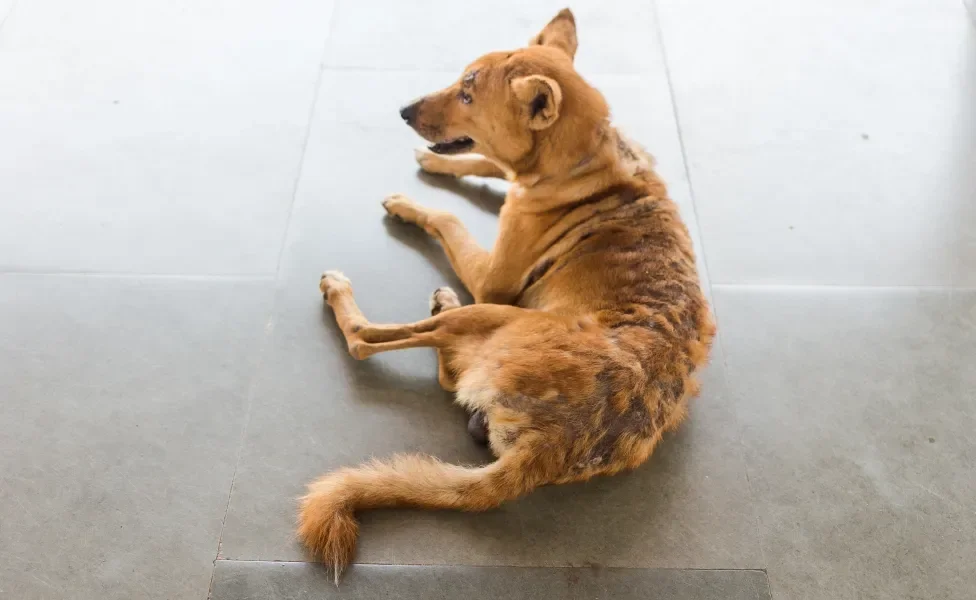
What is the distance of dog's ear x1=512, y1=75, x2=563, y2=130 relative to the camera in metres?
2.59

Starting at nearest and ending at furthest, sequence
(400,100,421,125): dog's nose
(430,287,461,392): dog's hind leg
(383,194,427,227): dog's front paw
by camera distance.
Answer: (430,287,461,392): dog's hind leg < (400,100,421,125): dog's nose < (383,194,427,227): dog's front paw

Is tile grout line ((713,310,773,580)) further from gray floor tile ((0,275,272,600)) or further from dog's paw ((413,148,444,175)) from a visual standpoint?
gray floor tile ((0,275,272,600))

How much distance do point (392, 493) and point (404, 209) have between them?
4.43ft

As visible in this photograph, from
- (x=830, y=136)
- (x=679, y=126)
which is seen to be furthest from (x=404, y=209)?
(x=830, y=136)

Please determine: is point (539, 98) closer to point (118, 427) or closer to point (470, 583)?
point (470, 583)

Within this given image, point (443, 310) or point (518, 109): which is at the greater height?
point (518, 109)

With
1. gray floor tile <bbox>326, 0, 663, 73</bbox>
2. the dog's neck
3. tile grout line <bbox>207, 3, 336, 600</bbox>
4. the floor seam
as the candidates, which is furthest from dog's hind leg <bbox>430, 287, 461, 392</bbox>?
gray floor tile <bbox>326, 0, 663, 73</bbox>

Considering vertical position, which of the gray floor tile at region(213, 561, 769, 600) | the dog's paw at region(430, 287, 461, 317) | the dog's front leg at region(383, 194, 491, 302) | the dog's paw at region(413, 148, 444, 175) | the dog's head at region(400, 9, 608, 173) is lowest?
the gray floor tile at region(213, 561, 769, 600)

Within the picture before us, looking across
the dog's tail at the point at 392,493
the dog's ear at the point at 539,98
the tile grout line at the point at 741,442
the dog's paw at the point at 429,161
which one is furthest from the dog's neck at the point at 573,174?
the dog's tail at the point at 392,493

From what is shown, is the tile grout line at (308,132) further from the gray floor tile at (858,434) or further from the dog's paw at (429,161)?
the gray floor tile at (858,434)

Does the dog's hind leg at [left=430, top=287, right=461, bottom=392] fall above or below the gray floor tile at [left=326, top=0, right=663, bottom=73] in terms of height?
below

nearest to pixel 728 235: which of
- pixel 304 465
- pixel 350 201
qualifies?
pixel 350 201

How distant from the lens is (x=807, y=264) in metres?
3.48

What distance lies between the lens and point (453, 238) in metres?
3.20
